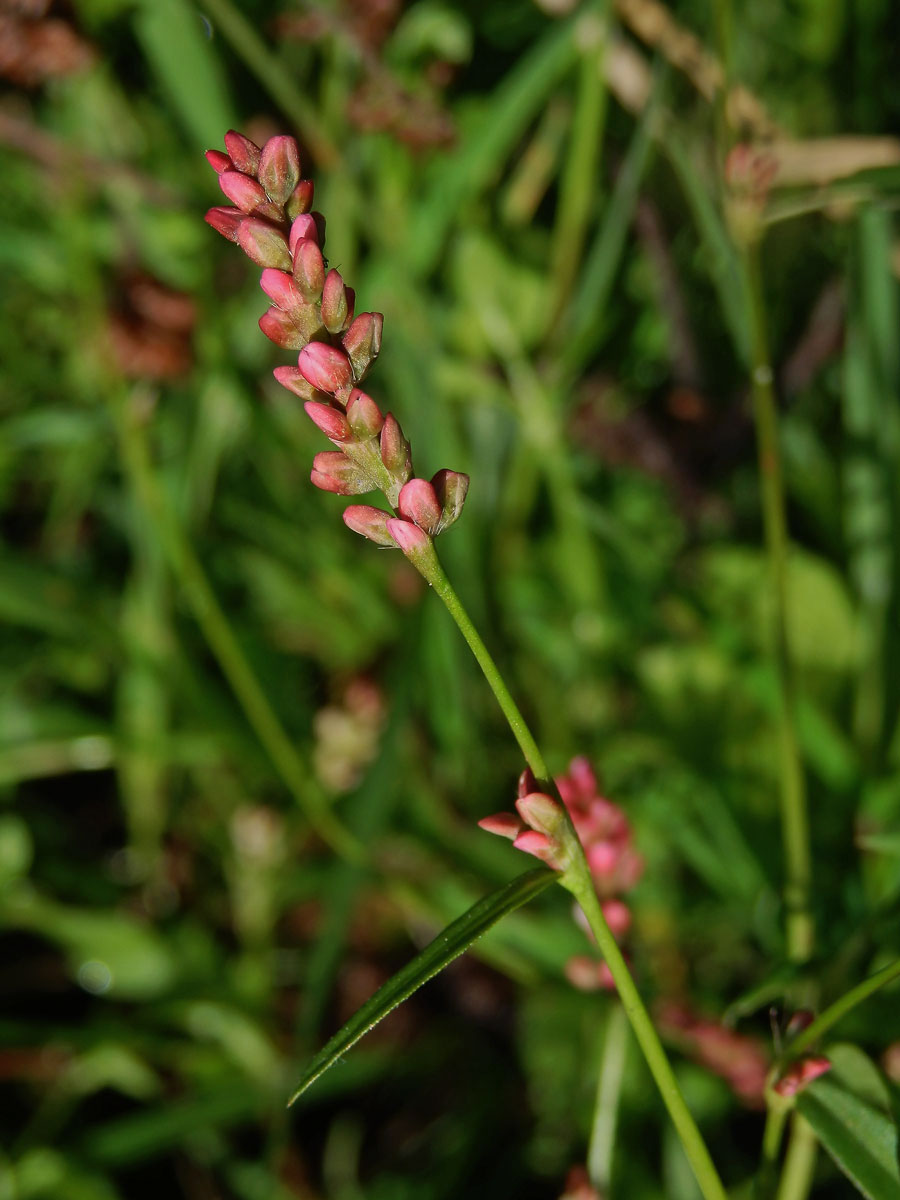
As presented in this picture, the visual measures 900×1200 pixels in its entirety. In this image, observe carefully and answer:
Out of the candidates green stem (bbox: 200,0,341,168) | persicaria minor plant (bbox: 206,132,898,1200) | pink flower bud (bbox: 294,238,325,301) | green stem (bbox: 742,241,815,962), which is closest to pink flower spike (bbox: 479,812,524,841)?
persicaria minor plant (bbox: 206,132,898,1200)

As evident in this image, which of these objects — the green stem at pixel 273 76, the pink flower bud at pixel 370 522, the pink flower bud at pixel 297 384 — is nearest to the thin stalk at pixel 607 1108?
the pink flower bud at pixel 370 522

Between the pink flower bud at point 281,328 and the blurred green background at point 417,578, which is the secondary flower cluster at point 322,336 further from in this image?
the blurred green background at point 417,578

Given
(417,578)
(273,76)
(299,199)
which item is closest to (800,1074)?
(299,199)

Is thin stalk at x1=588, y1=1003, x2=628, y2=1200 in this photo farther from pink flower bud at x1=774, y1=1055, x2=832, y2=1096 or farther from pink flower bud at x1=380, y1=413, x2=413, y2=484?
pink flower bud at x1=380, y1=413, x2=413, y2=484

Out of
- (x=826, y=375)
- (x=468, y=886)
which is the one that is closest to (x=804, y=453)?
(x=826, y=375)

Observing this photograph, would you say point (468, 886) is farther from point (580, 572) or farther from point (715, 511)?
point (715, 511)

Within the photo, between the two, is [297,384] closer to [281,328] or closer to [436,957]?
[281,328]
